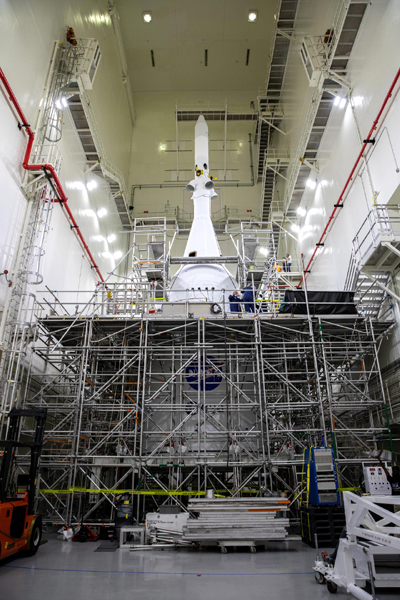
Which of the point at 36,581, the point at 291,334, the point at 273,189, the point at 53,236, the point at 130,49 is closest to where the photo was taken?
the point at 36,581

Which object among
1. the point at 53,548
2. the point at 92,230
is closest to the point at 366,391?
the point at 53,548

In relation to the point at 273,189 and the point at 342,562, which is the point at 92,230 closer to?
the point at 273,189

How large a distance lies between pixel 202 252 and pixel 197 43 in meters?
21.4

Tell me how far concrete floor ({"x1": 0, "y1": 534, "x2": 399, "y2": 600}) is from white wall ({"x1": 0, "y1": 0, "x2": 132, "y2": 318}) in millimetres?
8387

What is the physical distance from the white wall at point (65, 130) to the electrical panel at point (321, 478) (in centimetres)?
1066

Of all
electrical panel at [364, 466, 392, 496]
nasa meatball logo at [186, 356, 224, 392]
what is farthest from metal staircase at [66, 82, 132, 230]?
electrical panel at [364, 466, 392, 496]

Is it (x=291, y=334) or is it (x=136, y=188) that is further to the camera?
(x=136, y=188)

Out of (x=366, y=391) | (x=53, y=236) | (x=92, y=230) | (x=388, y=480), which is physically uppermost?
(x=92, y=230)

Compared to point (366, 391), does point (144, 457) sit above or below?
below

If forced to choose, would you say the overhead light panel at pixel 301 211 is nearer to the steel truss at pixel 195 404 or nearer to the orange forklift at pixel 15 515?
the steel truss at pixel 195 404

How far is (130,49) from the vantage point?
32.5 m

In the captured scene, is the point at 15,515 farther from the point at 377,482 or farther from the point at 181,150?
the point at 181,150

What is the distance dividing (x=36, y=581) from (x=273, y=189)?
28.0 metres

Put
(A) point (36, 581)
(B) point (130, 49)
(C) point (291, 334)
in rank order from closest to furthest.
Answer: (A) point (36, 581) → (C) point (291, 334) → (B) point (130, 49)
